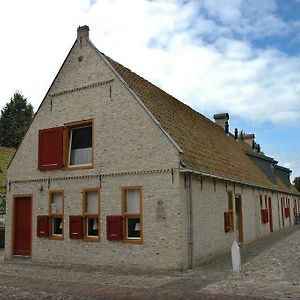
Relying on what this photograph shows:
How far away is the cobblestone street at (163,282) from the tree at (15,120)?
3749 centimetres

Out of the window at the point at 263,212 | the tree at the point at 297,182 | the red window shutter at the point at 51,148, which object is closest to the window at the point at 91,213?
the red window shutter at the point at 51,148

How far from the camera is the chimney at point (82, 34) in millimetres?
15562

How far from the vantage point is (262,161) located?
29.0 m

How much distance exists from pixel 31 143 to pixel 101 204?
15.4ft

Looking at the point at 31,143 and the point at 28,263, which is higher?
the point at 31,143

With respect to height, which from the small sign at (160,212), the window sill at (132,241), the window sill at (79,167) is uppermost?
the window sill at (79,167)

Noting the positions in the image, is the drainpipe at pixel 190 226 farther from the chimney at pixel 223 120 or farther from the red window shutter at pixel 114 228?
the chimney at pixel 223 120

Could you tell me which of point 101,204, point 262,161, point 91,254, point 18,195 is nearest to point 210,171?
point 101,204

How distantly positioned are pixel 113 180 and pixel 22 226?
201 inches

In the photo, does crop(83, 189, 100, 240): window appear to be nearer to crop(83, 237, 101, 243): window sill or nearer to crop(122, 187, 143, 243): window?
crop(83, 237, 101, 243): window sill

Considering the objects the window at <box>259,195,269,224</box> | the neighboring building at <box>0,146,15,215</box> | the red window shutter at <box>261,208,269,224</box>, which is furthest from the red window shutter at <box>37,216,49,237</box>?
the red window shutter at <box>261,208,269,224</box>

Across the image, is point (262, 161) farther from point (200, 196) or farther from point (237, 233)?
point (200, 196)

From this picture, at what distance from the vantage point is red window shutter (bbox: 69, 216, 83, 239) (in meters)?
14.5

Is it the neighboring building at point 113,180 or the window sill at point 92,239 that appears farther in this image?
the window sill at point 92,239
